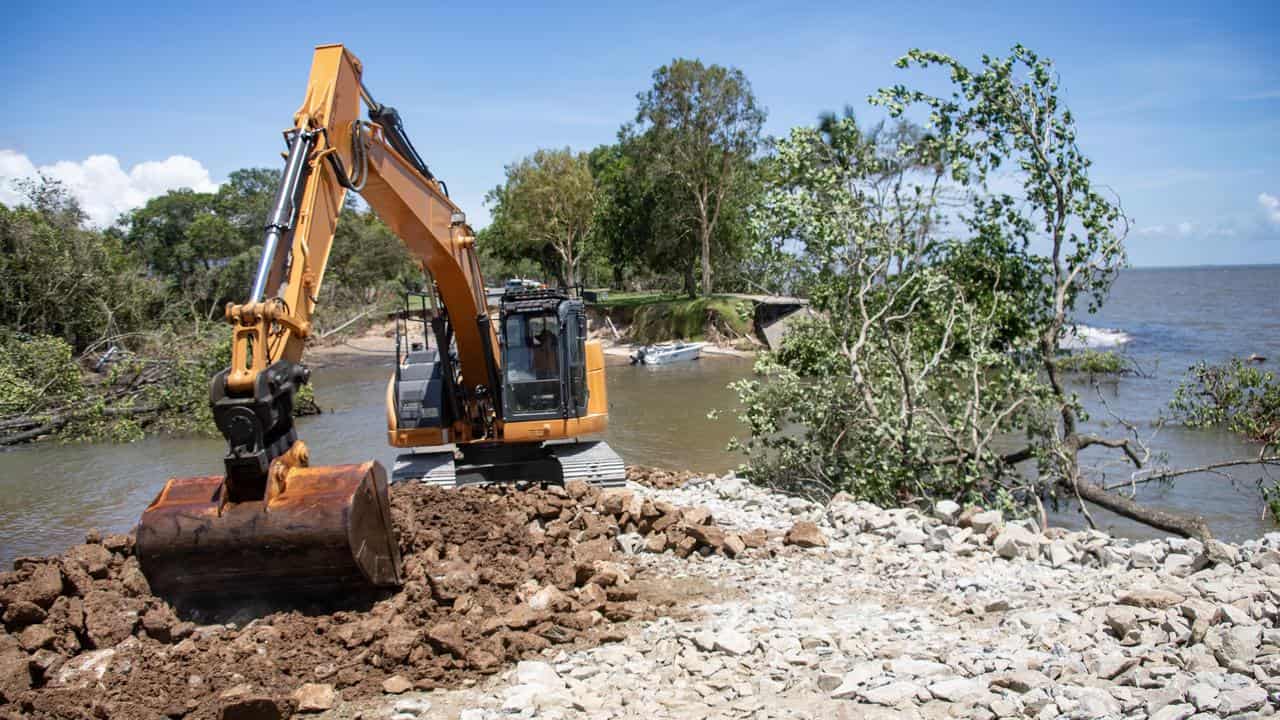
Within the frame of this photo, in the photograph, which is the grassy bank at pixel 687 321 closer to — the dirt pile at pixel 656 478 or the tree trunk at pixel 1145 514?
the dirt pile at pixel 656 478

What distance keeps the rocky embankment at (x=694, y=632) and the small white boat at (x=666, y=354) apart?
25245 mm

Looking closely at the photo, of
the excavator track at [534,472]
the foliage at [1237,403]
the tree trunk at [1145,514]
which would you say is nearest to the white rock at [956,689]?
the tree trunk at [1145,514]

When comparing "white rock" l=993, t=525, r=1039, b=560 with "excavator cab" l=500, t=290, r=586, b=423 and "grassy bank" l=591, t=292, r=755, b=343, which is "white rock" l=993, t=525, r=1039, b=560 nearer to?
"excavator cab" l=500, t=290, r=586, b=423

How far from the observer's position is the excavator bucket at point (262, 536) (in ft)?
19.6

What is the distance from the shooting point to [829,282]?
37.8 ft

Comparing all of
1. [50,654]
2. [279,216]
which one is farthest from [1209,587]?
[50,654]

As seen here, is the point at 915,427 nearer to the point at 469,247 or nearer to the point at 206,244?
the point at 469,247

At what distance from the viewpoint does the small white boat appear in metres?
33.8

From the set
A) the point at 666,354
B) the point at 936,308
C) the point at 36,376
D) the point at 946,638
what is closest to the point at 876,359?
the point at 936,308

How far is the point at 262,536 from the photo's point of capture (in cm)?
596

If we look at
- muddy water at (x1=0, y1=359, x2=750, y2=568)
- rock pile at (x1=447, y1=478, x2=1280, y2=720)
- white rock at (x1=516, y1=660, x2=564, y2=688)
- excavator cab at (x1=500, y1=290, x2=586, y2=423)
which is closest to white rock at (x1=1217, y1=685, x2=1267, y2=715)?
rock pile at (x1=447, y1=478, x2=1280, y2=720)

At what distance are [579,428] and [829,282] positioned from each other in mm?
3603

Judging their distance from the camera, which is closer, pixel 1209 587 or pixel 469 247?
pixel 1209 587

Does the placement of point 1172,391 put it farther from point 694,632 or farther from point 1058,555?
point 694,632
